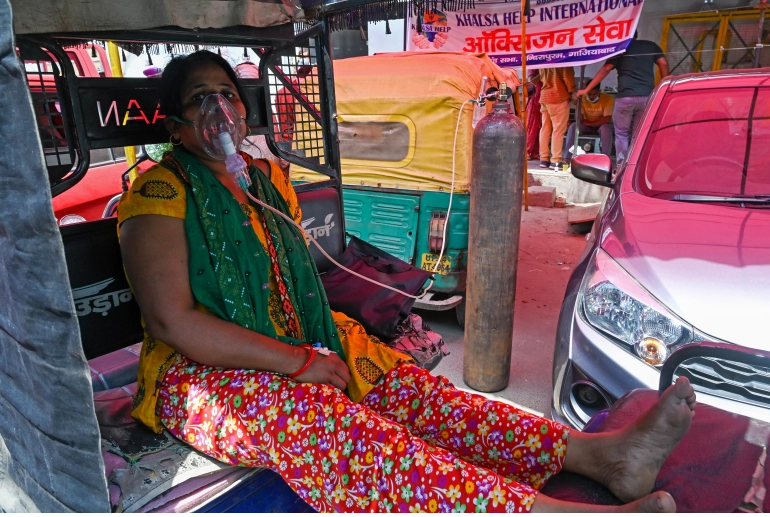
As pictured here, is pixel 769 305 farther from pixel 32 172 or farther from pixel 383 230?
pixel 383 230

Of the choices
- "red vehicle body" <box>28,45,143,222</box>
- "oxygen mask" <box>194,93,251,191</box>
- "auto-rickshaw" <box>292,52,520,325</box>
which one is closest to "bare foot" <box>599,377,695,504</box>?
"oxygen mask" <box>194,93,251,191</box>

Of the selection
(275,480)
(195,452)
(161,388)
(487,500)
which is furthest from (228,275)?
(487,500)

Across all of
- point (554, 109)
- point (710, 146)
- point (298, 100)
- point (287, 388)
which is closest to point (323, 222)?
point (298, 100)

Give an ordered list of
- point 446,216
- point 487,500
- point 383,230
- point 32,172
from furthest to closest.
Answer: point 383,230, point 446,216, point 487,500, point 32,172

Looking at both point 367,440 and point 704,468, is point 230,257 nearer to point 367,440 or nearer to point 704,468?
point 367,440

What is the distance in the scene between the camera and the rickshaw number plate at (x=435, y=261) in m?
3.72

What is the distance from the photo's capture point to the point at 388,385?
6.01 feet

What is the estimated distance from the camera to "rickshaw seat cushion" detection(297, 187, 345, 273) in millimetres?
2562

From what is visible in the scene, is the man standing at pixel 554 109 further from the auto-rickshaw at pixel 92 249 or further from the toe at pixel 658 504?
the toe at pixel 658 504

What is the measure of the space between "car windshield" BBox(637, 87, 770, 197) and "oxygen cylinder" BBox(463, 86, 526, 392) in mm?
692

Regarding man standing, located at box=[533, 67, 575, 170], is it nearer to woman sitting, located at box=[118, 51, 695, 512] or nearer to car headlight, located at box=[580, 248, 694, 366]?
car headlight, located at box=[580, 248, 694, 366]

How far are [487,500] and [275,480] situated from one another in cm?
73

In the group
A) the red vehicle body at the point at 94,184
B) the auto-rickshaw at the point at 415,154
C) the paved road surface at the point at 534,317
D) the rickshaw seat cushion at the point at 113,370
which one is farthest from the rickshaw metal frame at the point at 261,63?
the red vehicle body at the point at 94,184

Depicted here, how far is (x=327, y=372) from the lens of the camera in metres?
1.68
